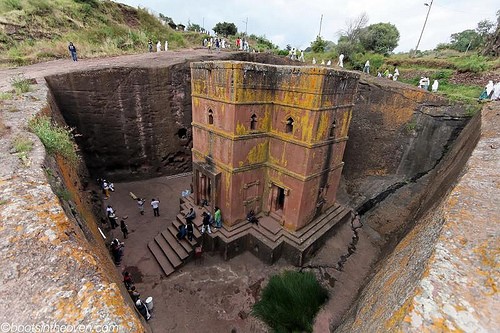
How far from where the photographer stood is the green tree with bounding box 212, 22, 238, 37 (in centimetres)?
4322

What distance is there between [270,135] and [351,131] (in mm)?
6515

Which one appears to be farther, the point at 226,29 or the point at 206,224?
the point at 226,29

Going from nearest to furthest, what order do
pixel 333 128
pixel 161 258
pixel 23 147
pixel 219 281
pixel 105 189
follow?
pixel 23 147
pixel 219 281
pixel 333 128
pixel 161 258
pixel 105 189

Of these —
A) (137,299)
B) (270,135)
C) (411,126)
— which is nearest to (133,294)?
(137,299)

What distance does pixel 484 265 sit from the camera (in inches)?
93.0

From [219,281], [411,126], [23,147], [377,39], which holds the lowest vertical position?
[219,281]

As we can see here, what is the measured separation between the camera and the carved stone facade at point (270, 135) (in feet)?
26.6

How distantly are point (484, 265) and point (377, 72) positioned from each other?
1934 centimetres

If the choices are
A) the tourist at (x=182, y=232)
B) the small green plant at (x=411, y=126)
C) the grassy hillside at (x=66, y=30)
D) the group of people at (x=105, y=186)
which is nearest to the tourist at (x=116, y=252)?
the tourist at (x=182, y=232)

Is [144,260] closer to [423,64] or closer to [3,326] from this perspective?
[3,326]

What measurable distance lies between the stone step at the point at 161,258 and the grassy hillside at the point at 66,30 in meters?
14.7

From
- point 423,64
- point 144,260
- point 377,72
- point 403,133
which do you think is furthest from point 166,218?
point 423,64

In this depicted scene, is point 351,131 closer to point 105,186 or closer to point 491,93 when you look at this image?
point 491,93

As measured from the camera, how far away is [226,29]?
43.2m
